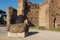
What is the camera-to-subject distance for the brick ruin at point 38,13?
27031 millimetres

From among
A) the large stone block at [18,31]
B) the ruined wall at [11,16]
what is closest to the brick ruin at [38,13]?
the ruined wall at [11,16]

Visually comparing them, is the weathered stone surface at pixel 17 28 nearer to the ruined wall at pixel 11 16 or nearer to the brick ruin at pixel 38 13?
the brick ruin at pixel 38 13

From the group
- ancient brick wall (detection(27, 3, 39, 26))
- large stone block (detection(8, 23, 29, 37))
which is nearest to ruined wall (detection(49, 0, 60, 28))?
ancient brick wall (detection(27, 3, 39, 26))

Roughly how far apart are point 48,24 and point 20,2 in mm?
9227

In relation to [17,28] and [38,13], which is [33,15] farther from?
[17,28]

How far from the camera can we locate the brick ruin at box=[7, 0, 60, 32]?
27031 millimetres

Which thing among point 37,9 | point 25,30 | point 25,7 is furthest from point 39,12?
point 25,30

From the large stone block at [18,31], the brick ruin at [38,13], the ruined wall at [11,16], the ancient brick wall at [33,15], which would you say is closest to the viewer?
the large stone block at [18,31]

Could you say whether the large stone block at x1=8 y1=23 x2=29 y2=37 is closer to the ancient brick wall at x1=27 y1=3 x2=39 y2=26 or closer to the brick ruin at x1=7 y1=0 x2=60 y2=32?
the brick ruin at x1=7 y1=0 x2=60 y2=32

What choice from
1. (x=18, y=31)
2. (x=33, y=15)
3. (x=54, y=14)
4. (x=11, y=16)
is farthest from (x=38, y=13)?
(x=18, y=31)

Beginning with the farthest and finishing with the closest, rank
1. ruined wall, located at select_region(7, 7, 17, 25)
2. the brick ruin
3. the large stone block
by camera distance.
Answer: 1. ruined wall, located at select_region(7, 7, 17, 25)
2. the brick ruin
3. the large stone block

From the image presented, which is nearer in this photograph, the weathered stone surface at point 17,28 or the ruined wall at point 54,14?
the weathered stone surface at point 17,28

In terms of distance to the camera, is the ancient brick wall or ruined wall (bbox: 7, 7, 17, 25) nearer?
the ancient brick wall

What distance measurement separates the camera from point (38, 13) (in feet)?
109
